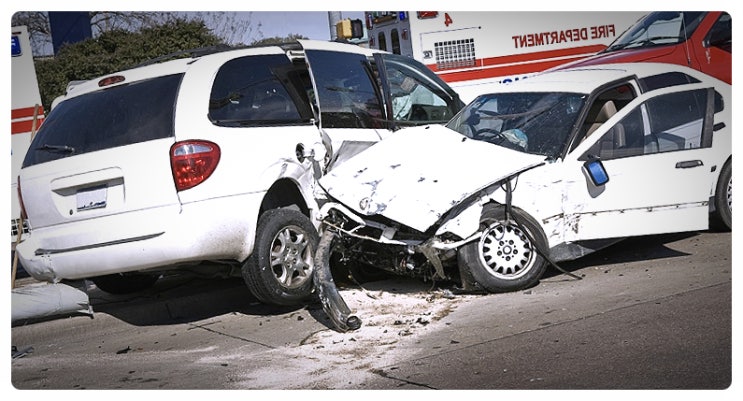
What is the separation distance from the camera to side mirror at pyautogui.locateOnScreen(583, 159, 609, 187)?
21.4 ft

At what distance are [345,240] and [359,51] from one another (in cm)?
188

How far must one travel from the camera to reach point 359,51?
770 centimetres

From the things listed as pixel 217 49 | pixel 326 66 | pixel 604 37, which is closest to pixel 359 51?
pixel 326 66

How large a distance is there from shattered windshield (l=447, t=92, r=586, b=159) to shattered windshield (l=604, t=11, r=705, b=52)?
39.3 inches

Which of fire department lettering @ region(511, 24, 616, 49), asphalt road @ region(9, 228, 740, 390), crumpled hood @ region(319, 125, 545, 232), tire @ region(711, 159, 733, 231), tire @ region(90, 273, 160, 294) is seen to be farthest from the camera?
fire department lettering @ region(511, 24, 616, 49)

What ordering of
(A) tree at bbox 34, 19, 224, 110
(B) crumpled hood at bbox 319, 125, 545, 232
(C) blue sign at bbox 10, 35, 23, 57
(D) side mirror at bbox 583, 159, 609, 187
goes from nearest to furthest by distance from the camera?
(B) crumpled hood at bbox 319, 125, 545, 232, (C) blue sign at bbox 10, 35, 23, 57, (D) side mirror at bbox 583, 159, 609, 187, (A) tree at bbox 34, 19, 224, 110

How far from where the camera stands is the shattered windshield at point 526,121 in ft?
22.2

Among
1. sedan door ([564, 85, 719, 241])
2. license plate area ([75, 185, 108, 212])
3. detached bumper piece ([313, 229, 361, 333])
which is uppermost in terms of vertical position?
license plate area ([75, 185, 108, 212])

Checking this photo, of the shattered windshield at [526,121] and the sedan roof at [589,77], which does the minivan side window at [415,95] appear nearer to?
the shattered windshield at [526,121]

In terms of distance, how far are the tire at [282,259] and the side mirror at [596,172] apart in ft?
6.67

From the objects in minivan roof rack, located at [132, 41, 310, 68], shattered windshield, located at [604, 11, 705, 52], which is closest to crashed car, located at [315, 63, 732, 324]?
shattered windshield, located at [604, 11, 705, 52]

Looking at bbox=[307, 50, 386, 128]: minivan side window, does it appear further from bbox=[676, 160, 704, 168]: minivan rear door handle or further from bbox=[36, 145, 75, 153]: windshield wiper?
bbox=[676, 160, 704, 168]: minivan rear door handle
